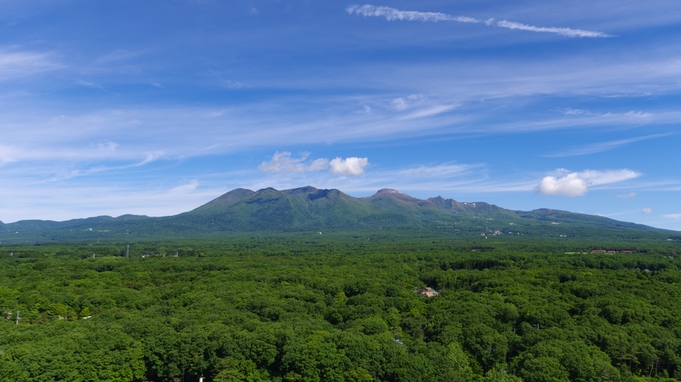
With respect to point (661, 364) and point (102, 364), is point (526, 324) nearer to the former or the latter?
point (661, 364)

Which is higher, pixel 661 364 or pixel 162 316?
pixel 162 316

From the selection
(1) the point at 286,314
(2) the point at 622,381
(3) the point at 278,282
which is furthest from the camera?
(3) the point at 278,282

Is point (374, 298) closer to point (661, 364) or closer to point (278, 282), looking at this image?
point (278, 282)

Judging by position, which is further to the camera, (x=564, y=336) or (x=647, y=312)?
(x=647, y=312)

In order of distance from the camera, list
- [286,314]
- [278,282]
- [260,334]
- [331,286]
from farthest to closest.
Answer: [278,282]
[331,286]
[286,314]
[260,334]

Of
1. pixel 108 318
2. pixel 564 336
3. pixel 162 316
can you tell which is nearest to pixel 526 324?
pixel 564 336

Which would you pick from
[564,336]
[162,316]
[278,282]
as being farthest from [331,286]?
[564,336]
